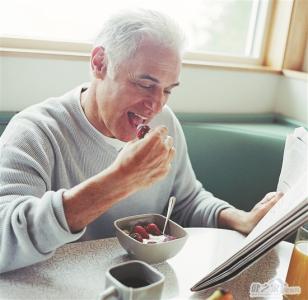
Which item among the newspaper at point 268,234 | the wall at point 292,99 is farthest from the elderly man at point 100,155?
the wall at point 292,99

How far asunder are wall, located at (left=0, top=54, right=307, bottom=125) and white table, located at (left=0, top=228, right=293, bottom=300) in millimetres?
834

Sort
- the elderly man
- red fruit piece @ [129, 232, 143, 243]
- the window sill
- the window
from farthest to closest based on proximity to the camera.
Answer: the window sill
the window
red fruit piece @ [129, 232, 143, 243]
the elderly man

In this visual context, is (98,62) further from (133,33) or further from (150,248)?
(150,248)

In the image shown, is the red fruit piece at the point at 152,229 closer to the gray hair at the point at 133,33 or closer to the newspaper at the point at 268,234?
the newspaper at the point at 268,234

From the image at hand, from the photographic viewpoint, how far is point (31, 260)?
0.92m

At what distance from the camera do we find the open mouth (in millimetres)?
1291

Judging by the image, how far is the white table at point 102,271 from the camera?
0.87 metres

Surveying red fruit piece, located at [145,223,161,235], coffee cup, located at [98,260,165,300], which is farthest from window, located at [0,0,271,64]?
coffee cup, located at [98,260,165,300]

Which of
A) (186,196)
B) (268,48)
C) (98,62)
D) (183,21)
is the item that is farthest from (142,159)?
(268,48)

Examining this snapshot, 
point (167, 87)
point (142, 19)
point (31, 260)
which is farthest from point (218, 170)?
point (31, 260)

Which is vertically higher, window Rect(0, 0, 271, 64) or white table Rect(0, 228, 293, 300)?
window Rect(0, 0, 271, 64)

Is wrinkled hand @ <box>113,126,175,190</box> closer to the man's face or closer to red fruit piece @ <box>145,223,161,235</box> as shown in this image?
red fruit piece @ <box>145,223,161,235</box>

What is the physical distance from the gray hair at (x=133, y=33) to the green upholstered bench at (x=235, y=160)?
683 mm

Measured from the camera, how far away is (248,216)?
129 centimetres
